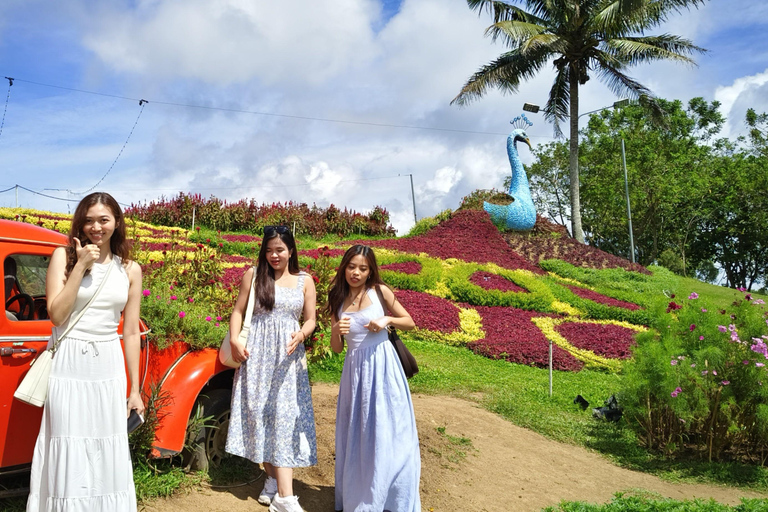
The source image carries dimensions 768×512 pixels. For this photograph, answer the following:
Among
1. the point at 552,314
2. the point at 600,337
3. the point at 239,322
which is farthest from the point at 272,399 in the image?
the point at 552,314

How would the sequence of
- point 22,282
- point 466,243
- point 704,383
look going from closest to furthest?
1. point 22,282
2. point 704,383
3. point 466,243

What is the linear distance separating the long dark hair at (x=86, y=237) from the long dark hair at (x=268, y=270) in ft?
3.43

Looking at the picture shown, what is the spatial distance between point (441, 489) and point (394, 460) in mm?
1057

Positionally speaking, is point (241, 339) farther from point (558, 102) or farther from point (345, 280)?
point (558, 102)

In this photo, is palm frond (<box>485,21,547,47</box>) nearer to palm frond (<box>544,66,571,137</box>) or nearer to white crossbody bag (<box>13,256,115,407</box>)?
palm frond (<box>544,66,571,137</box>)

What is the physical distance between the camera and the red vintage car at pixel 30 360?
339 cm

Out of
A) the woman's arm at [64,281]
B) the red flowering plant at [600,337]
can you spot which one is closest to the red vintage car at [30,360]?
the woman's arm at [64,281]

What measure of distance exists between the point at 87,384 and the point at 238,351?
1142 mm

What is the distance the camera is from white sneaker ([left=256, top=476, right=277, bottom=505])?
432 centimetres

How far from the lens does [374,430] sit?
4.26 m

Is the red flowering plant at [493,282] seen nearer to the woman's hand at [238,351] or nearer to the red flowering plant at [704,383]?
the red flowering plant at [704,383]

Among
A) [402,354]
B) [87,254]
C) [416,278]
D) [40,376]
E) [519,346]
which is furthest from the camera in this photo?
[416,278]

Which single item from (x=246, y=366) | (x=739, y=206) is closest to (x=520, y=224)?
(x=739, y=206)

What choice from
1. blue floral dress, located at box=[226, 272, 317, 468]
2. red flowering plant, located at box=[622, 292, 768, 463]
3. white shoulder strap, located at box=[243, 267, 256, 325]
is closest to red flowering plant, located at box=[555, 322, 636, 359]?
red flowering plant, located at box=[622, 292, 768, 463]
